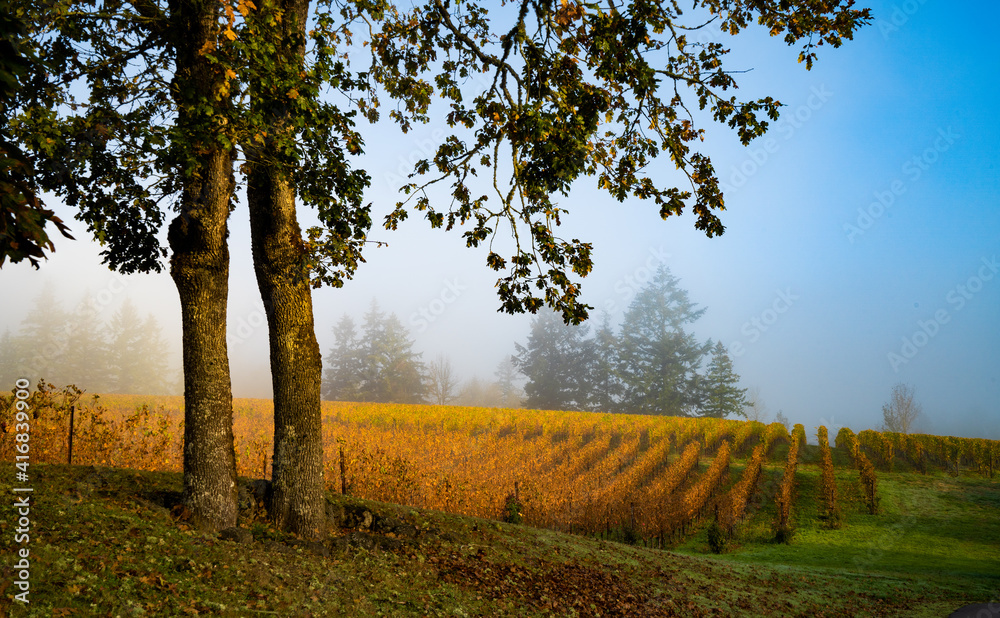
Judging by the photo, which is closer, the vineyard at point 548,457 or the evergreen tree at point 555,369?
the vineyard at point 548,457

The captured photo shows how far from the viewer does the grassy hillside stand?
4309 millimetres

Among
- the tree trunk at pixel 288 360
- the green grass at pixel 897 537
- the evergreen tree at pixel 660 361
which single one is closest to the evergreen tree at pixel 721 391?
the evergreen tree at pixel 660 361

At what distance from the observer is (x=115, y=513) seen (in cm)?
567

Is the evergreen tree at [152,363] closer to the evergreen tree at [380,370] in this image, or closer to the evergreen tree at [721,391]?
the evergreen tree at [380,370]

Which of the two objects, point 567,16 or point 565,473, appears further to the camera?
point 565,473

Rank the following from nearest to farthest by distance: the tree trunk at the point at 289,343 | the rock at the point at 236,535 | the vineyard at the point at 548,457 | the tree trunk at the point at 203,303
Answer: the rock at the point at 236,535
the tree trunk at the point at 203,303
the tree trunk at the point at 289,343
the vineyard at the point at 548,457

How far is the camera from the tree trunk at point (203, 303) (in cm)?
617

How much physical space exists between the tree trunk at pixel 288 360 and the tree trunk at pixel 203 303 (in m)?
0.56

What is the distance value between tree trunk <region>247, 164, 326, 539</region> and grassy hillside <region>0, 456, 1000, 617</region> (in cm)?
51

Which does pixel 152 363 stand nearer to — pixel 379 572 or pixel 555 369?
pixel 555 369

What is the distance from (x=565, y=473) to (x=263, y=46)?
51.4 ft

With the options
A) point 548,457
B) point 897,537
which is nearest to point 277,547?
point 548,457

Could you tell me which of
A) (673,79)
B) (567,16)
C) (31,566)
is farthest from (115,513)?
(673,79)

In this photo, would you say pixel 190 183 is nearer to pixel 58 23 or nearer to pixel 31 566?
pixel 58 23
